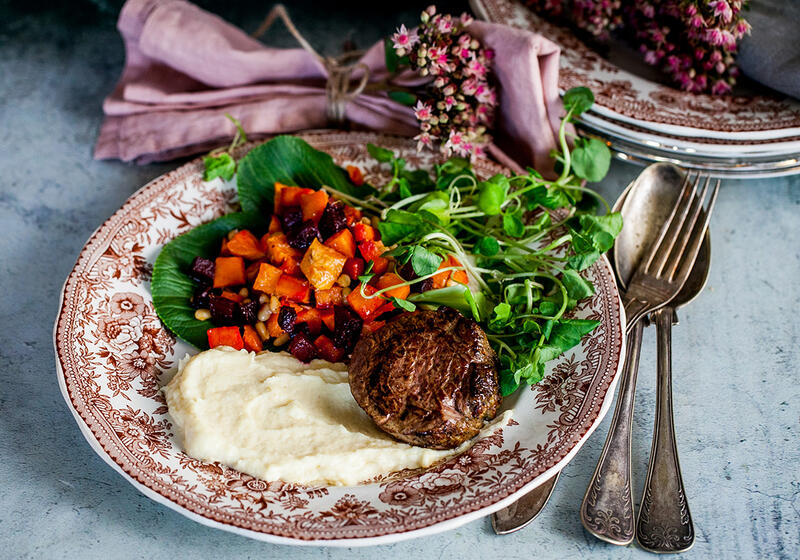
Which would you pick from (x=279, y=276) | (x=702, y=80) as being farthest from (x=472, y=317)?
(x=702, y=80)

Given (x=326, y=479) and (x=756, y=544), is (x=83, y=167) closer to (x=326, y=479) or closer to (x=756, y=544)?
(x=326, y=479)

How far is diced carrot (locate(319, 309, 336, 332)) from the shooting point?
3.49 m

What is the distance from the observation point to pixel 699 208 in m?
4.13

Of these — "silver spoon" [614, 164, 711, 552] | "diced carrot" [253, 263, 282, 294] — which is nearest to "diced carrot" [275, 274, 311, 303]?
"diced carrot" [253, 263, 282, 294]

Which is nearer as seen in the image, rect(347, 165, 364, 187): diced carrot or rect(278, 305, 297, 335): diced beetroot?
rect(278, 305, 297, 335): diced beetroot

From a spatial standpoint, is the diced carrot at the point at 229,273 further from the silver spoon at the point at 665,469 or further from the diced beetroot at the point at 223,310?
the silver spoon at the point at 665,469

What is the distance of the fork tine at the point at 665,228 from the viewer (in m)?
3.95

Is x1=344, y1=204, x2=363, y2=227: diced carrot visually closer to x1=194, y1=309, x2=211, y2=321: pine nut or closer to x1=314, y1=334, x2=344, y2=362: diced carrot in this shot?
x1=314, y1=334, x2=344, y2=362: diced carrot

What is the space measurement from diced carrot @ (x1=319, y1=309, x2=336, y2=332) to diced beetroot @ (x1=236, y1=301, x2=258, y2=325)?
0.32 m

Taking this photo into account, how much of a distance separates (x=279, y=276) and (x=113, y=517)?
1258 mm

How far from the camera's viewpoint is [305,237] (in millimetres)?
3531

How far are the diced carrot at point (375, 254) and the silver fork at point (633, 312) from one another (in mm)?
1249

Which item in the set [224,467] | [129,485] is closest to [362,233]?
[224,467]

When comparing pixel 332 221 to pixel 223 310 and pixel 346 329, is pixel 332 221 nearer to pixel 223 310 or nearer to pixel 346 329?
pixel 346 329
